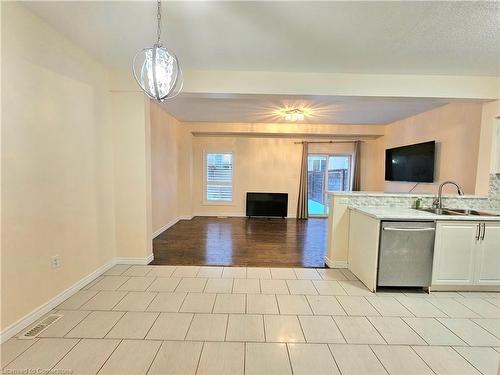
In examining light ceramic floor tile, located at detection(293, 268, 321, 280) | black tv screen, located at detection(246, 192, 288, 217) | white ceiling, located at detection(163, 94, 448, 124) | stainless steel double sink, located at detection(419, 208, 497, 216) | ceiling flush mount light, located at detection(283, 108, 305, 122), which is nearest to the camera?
stainless steel double sink, located at detection(419, 208, 497, 216)

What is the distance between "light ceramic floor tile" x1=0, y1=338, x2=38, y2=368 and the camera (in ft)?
5.28

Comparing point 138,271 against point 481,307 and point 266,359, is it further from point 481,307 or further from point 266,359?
point 481,307

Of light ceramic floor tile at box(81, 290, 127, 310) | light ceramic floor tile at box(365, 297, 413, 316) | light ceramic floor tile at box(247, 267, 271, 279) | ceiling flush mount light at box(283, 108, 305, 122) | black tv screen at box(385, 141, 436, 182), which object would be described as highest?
ceiling flush mount light at box(283, 108, 305, 122)

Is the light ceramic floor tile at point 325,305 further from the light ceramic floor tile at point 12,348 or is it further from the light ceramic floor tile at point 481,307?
the light ceramic floor tile at point 12,348

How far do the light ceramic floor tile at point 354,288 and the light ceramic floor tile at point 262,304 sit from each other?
0.86 metres

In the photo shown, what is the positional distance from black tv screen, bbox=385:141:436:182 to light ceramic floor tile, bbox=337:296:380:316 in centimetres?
303

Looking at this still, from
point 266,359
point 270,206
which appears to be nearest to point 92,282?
point 266,359

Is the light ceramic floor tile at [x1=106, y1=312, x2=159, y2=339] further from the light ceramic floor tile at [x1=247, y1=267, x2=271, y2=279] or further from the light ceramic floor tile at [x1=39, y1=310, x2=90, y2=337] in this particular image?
the light ceramic floor tile at [x1=247, y1=267, x2=271, y2=279]

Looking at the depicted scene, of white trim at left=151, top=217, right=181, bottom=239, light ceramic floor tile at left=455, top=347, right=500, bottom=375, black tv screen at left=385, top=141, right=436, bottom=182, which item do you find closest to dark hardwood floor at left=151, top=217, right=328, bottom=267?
white trim at left=151, top=217, right=181, bottom=239

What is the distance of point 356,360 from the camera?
166 centimetres

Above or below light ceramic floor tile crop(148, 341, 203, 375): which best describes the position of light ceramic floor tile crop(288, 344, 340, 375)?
above

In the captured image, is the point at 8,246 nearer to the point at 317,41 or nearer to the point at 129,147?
the point at 129,147

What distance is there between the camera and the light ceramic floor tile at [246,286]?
8.55ft

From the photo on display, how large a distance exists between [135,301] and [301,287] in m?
1.73
